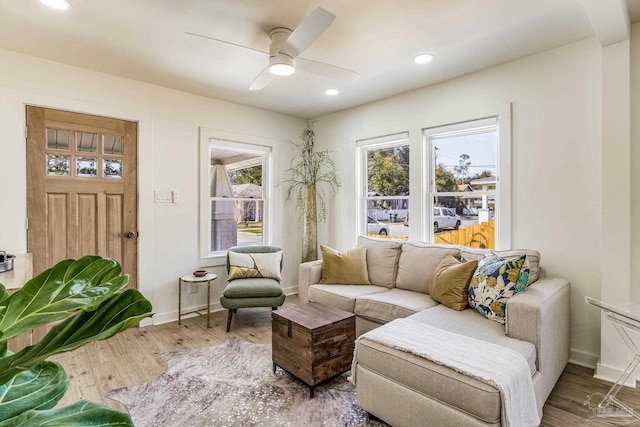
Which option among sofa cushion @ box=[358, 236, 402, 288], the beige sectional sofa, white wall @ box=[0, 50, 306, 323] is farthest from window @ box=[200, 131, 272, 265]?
sofa cushion @ box=[358, 236, 402, 288]

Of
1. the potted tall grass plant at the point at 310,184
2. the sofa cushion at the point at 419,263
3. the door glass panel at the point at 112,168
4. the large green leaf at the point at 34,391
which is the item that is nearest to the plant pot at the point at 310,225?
the potted tall grass plant at the point at 310,184

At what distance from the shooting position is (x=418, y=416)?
1.74 metres

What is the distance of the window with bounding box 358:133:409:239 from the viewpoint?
13.1 ft

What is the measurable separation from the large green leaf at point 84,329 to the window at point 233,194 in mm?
3585

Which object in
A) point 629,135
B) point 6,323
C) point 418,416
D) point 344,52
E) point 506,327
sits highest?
point 344,52

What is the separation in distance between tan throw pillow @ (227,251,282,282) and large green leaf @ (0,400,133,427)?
3250 mm

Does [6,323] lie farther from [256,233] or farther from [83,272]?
[256,233]

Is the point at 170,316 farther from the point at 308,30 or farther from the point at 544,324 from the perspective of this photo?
the point at 544,324

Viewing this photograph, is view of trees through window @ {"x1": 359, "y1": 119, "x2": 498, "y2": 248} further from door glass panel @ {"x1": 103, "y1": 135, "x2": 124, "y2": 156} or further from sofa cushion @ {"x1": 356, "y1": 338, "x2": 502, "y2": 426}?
door glass panel @ {"x1": 103, "y1": 135, "x2": 124, "y2": 156}

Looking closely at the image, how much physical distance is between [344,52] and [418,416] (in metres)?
2.64

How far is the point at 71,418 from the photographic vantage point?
53 centimetres

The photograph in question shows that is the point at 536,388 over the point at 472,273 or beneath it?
beneath

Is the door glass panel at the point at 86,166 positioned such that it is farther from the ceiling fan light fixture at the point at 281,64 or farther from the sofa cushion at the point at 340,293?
the sofa cushion at the point at 340,293

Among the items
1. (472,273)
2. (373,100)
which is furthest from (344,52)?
(472,273)
